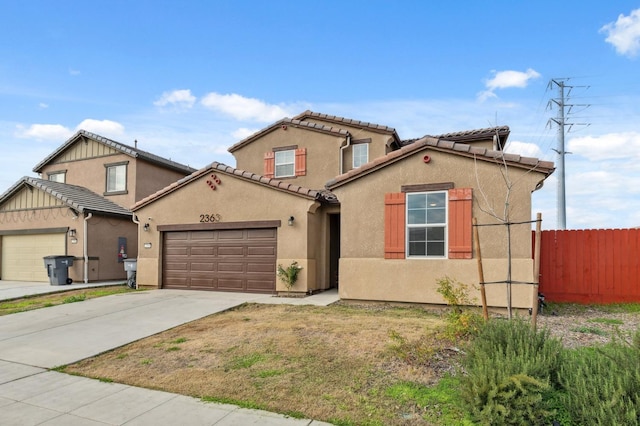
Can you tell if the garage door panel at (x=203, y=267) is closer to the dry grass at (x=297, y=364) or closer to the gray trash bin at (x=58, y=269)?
the dry grass at (x=297, y=364)

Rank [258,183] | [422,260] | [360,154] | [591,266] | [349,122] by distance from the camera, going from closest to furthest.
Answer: [422,260] < [591,266] < [258,183] < [360,154] < [349,122]

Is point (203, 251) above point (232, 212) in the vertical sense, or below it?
below

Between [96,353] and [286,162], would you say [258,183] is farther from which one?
[96,353]

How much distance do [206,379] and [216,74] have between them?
1251cm

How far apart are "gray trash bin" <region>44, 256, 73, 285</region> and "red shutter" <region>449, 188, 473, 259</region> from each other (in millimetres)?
15650

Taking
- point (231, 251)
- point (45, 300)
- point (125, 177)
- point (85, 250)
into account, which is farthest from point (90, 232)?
point (231, 251)

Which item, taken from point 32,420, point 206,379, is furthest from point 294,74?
point 32,420

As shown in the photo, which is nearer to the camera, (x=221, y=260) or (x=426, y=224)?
(x=426, y=224)

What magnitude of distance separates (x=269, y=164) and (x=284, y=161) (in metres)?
0.70

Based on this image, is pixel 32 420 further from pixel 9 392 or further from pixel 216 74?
pixel 216 74

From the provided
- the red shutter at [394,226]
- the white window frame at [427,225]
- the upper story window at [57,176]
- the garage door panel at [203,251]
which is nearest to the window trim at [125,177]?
the upper story window at [57,176]

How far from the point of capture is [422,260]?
970 cm

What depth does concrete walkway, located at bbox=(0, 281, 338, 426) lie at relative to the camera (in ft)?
13.7

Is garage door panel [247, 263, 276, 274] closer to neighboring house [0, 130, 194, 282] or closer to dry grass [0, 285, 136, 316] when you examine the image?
dry grass [0, 285, 136, 316]
